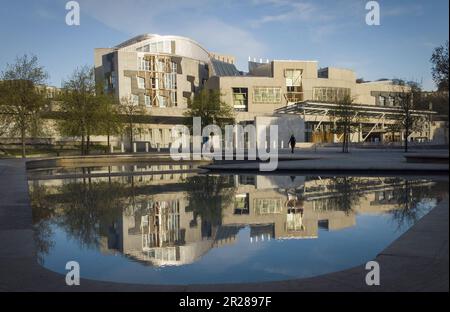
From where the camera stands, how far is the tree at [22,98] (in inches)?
1235

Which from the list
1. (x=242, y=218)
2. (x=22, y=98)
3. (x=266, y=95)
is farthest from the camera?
(x=266, y=95)

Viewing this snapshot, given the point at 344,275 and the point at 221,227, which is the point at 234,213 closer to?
the point at 221,227

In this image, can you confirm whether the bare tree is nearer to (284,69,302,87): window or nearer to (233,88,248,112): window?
(284,69,302,87): window

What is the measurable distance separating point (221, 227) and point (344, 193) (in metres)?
5.49

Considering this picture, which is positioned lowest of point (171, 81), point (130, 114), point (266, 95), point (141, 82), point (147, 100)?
point (130, 114)

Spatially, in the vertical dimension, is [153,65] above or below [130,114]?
above

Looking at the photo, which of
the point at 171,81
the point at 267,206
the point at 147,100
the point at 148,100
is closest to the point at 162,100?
the point at 148,100

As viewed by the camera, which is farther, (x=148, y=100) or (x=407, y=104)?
(x=148, y=100)

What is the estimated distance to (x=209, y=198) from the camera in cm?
1125

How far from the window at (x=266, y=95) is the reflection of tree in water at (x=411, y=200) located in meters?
56.5

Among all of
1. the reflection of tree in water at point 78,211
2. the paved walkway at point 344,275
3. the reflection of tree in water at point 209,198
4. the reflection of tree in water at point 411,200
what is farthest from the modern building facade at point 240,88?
the paved walkway at point 344,275
